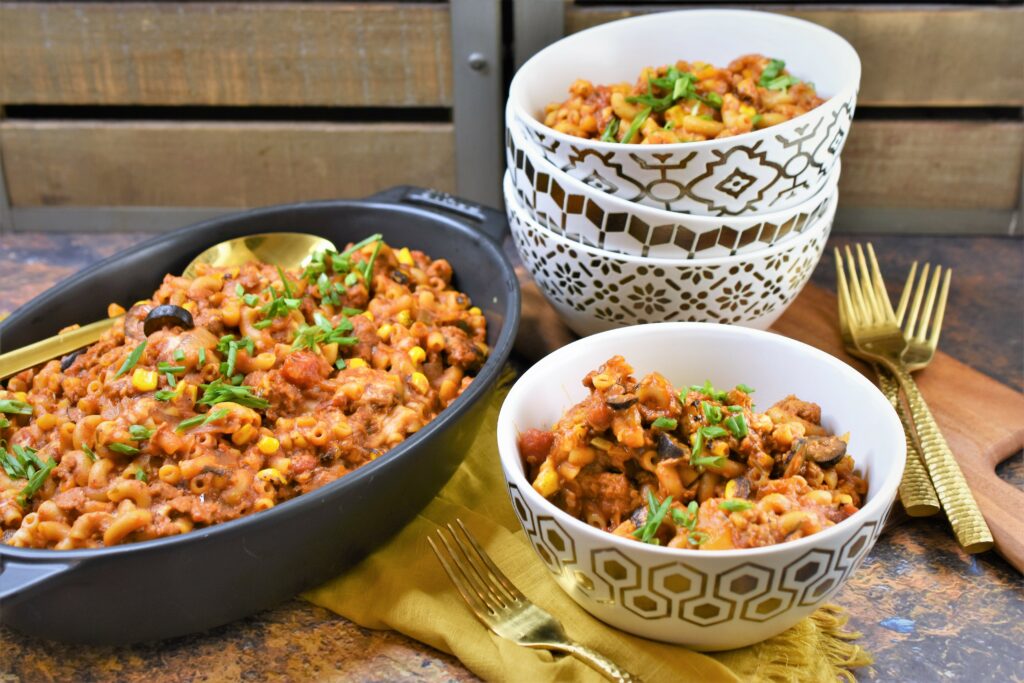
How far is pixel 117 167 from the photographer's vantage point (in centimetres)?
250

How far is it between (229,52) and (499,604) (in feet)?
5.01

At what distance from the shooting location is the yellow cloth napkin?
128cm

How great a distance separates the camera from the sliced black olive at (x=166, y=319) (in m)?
1.68

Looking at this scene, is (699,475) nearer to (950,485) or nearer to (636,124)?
(950,485)

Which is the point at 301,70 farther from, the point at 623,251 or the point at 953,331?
the point at 953,331

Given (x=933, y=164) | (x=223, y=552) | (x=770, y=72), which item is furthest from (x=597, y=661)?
(x=933, y=164)

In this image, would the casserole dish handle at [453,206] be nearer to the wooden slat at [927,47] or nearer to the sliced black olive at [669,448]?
the wooden slat at [927,47]

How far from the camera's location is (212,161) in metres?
2.47

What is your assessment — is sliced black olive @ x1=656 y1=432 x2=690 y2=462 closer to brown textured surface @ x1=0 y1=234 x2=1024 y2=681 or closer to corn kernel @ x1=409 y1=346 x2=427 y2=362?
brown textured surface @ x1=0 y1=234 x2=1024 y2=681

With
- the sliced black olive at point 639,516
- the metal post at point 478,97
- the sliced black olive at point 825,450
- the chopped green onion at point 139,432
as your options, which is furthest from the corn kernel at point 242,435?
the metal post at point 478,97

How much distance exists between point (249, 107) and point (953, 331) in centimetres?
165

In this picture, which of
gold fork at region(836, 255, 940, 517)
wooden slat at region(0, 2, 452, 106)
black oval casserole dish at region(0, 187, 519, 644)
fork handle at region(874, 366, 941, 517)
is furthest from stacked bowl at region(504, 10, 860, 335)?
wooden slat at region(0, 2, 452, 106)

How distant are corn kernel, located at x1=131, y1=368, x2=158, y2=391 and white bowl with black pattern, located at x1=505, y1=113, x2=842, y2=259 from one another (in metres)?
0.70

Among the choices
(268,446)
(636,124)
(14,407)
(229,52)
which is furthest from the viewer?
(229,52)
